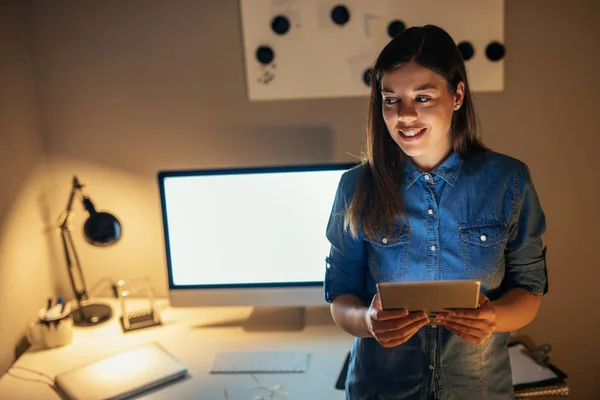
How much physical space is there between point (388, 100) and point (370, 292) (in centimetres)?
39

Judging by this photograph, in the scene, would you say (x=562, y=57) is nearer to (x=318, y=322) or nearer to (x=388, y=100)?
(x=388, y=100)

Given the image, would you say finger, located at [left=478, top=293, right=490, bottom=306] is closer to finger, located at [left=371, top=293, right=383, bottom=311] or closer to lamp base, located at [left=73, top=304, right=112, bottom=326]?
finger, located at [left=371, top=293, right=383, bottom=311]

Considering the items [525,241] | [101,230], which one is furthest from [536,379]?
[101,230]

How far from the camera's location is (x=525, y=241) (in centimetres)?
114

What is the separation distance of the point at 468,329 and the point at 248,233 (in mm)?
761

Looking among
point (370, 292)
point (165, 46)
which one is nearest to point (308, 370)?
point (370, 292)

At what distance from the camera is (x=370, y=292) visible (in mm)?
1253

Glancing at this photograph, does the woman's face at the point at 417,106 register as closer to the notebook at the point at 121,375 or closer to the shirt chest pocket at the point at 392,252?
the shirt chest pocket at the point at 392,252

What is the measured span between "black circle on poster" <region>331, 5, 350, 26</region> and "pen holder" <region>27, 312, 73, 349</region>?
3.72 feet

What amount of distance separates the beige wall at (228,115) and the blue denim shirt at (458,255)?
691 mm

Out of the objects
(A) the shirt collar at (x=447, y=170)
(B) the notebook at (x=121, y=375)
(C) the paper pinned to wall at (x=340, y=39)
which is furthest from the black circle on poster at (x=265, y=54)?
(B) the notebook at (x=121, y=375)

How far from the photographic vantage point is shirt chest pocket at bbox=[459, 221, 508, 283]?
1.14 metres

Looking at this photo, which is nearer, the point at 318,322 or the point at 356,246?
the point at 356,246

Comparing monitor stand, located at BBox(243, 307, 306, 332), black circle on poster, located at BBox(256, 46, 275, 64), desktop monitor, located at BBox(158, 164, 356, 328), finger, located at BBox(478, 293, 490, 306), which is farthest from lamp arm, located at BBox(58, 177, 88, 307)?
finger, located at BBox(478, 293, 490, 306)
